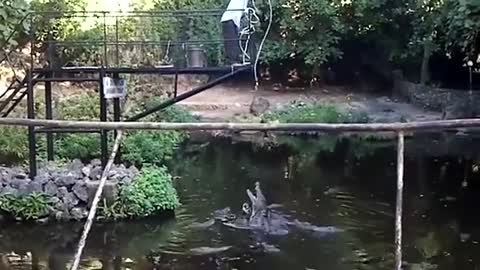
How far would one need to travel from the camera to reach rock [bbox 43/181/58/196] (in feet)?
28.0

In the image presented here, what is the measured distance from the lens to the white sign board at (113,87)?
9094 millimetres

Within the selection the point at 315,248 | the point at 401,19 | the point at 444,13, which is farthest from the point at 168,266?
the point at 401,19

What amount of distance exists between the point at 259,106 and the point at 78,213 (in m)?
7.33

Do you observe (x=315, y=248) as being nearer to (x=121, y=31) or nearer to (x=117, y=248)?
(x=117, y=248)

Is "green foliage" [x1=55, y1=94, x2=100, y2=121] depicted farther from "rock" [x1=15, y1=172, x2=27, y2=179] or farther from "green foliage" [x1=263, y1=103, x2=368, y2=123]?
"green foliage" [x1=263, y1=103, x2=368, y2=123]

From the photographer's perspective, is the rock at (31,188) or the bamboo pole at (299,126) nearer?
the bamboo pole at (299,126)

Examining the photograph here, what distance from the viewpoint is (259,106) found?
605 inches

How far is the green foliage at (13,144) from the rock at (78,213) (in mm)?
2362

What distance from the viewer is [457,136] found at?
1416 centimetres

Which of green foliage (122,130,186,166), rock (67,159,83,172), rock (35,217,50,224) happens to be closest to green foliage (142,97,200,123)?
green foliage (122,130,186,166)

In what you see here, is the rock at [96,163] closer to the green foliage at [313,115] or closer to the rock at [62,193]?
the rock at [62,193]

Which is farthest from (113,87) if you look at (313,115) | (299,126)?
(299,126)

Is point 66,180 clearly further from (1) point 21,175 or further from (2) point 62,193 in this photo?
(1) point 21,175

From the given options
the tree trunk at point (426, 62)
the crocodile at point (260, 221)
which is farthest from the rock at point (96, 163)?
the tree trunk at point (426, 62)
